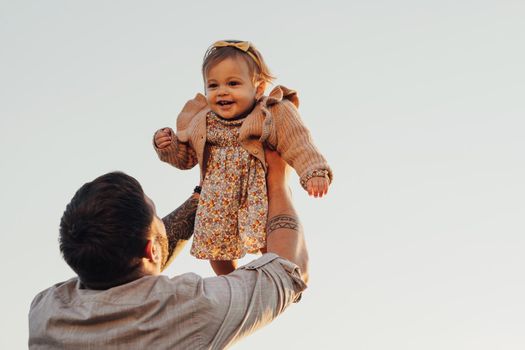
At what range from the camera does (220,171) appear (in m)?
4.82

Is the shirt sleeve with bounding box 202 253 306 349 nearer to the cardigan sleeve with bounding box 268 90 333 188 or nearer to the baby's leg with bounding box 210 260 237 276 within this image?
the cardigan sleeve with bounding box 268 90 333 188

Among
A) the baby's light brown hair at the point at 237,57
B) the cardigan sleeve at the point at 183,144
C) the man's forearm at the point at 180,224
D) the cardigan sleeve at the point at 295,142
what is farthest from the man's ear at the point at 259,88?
the man's forearm at the point at 180,224

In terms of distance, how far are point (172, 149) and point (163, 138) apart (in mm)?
97

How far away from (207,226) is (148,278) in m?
1.79

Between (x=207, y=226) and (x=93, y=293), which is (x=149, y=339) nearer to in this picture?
(x=93, y=293)

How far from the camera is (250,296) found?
3.00 metres

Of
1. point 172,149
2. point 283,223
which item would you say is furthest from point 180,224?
point 283,223

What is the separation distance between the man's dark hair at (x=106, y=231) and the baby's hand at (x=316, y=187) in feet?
5.04

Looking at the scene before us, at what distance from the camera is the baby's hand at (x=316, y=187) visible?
171 inches

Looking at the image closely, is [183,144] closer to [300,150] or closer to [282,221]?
[300,150]

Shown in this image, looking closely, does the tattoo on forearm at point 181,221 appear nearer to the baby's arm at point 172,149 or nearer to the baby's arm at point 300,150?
the baby's arm at point 172,149

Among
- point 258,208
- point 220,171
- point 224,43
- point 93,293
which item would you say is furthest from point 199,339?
point 224,43

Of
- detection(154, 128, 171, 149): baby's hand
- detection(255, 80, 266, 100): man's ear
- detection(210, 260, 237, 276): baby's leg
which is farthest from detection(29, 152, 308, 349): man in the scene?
detection(255, 80, 266, 100): man's ear

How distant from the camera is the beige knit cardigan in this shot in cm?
446
